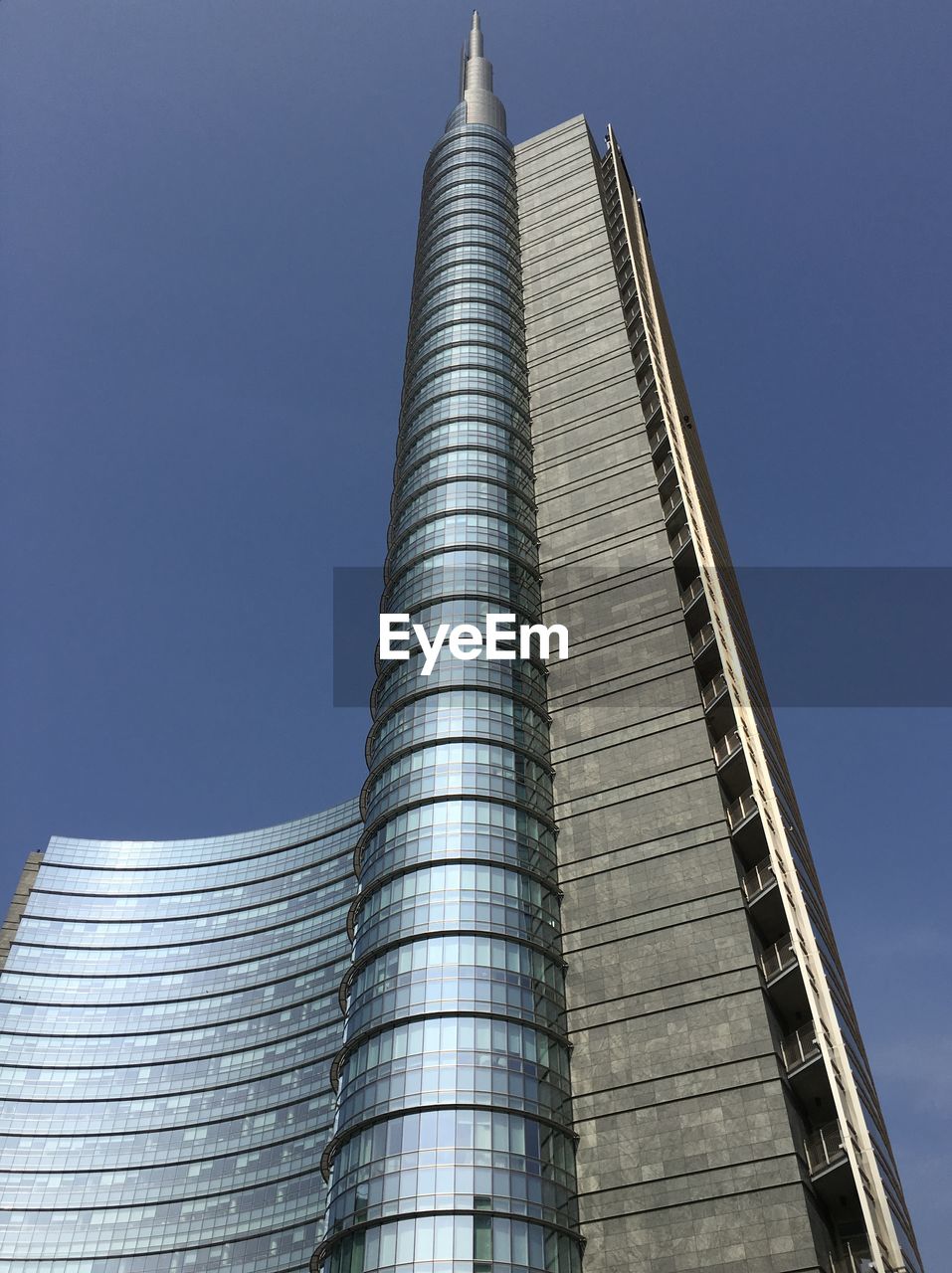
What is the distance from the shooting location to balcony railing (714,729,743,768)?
59.1 m

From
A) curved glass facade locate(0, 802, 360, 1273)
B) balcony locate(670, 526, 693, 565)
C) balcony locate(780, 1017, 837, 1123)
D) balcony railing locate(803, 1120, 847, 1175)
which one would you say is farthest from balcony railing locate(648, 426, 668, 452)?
curved glass facade locate(0, 802, 360, 1273)

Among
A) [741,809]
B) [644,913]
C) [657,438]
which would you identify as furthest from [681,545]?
[644,913]

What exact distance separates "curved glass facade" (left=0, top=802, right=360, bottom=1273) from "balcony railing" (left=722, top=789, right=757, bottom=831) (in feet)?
171

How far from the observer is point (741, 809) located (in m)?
57.8

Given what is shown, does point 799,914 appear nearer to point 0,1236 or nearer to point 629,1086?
point 629,1086

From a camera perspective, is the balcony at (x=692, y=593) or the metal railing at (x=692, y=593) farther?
the metal railing at (x=692, y=593)

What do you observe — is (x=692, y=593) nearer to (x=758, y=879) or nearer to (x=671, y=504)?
(x=671, y=504)

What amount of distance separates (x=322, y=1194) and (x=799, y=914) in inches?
2071

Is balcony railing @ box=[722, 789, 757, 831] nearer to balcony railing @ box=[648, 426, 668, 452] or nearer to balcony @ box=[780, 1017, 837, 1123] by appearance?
balcony @ box=[780, 1017, 837, 1123]

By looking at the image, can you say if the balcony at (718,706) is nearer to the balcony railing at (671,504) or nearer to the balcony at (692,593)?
the balcony at (692,593)

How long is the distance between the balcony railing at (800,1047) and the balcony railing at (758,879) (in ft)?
20.2

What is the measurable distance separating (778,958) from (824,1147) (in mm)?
8239

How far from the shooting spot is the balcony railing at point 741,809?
56844 mm

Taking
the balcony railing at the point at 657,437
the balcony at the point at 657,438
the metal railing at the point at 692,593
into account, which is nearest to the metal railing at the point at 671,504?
the balcony at the point at 657,438
